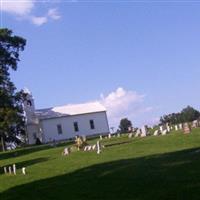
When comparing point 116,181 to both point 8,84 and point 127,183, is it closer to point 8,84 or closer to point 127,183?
point 127,183

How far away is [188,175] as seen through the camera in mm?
17625

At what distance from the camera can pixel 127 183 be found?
18.1 metres

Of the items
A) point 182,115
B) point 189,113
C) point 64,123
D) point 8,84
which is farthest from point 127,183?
point 64,123

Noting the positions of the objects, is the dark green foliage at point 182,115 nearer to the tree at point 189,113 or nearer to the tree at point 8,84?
the tree at point 189,113

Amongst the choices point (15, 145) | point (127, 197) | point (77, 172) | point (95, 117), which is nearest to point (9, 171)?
point (77, 172)

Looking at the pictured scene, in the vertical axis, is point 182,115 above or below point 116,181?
above

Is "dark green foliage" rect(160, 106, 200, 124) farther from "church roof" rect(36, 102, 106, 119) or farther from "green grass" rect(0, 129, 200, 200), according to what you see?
"green grass" rect(0, 129, 200, 200)

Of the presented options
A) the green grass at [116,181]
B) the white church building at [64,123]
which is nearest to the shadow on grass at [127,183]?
the green grass at [116,181]

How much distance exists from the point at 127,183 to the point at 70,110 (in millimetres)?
79075

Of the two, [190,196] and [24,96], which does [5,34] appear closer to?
[24,96]

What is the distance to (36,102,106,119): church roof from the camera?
9516 centimetres

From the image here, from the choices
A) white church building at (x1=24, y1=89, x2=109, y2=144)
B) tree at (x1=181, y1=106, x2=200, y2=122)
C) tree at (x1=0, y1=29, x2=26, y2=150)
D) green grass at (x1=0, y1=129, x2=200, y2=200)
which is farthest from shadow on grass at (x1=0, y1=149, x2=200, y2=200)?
white church building at (x1=24, y1=89, x2=109, y2=144)

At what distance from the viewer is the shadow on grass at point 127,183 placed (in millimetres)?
15719

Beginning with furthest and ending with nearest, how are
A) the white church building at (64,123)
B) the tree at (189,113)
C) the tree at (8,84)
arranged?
the white church building at (64,123)
the tree at (189,113)
the tree at (8,84)
